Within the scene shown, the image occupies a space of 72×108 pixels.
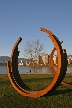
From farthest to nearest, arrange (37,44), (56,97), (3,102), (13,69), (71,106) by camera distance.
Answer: (37,44) < (13,69) < (56,97) < (3,102) < (71,106)

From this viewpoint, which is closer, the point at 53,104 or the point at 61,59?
the point at 53,104

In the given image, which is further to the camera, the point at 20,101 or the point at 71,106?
the point at 20,101

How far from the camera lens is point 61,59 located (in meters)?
10.2

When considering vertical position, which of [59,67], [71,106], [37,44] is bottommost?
[71,106]

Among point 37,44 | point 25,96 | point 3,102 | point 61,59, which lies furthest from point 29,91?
point 37,44

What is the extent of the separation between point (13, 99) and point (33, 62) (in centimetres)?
3549

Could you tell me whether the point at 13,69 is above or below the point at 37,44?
below

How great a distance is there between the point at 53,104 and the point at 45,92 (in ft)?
3.87

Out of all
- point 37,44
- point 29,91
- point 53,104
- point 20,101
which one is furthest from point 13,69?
point 37,44

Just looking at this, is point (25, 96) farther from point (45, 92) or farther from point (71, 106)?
point (71, 106)

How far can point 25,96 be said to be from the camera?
11281 millimetres

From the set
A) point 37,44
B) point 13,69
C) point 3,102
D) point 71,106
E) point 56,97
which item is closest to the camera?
point 71,106

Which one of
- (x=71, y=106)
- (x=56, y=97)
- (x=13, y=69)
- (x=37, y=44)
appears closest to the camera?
(x=71, y=106)

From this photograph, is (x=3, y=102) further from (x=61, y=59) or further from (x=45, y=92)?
(x=61, y=59)
